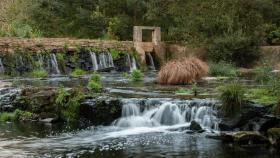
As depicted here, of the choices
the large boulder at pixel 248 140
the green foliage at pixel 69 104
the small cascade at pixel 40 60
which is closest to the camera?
the large boulder at pixel 248 140

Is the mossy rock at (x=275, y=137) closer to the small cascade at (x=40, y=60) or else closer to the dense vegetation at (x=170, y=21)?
the small cascade at (x=40, y=60)

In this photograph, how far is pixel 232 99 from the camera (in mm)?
14492

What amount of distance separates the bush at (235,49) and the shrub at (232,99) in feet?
52.3

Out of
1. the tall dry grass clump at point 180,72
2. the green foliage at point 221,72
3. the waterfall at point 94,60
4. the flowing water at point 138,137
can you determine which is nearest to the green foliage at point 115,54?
the waterfall at point 94,60

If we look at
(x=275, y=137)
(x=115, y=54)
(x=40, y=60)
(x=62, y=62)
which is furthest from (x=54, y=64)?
(x=275, y=137)

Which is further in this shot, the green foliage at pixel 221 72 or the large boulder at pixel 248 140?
the green foliage at pixel 221 72

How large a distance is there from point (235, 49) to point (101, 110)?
1616 cm

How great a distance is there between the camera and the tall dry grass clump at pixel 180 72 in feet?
69.7

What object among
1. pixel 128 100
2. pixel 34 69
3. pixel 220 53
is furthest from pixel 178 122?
pixel 220 53

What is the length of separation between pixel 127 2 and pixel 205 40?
7.89 m

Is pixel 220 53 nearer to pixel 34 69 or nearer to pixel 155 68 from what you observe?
pixel 155 68

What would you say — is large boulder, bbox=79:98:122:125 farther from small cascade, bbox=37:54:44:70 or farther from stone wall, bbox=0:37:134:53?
stone wall, bbox=0:37:134:53

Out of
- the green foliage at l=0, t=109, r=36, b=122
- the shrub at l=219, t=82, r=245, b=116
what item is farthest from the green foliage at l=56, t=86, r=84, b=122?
the shrub at l=219, t=82, r=245, b=116

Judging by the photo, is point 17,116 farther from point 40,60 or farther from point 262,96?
point 40,60
